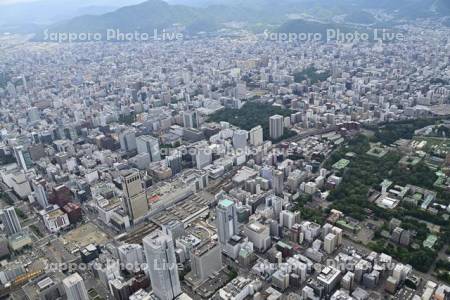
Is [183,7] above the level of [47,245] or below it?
above

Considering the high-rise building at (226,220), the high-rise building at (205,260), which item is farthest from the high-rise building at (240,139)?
the high-rise building at (205,260)

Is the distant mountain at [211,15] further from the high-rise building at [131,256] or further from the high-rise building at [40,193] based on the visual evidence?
the high-rise building at [131,256]

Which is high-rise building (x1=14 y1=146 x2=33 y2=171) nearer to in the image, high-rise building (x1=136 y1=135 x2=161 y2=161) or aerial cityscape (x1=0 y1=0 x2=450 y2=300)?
aerial cityscape (x1=0 y1=0 x2=450 y2=300)

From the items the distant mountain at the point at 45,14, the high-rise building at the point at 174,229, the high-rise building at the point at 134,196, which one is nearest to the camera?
the high-rise building at the point at 174,229

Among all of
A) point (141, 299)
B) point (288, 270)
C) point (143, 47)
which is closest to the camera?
point (141, 299)

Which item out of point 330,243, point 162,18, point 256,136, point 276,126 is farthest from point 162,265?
point 162,18

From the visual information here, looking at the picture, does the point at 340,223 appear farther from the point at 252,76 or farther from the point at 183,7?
the point at 183,7

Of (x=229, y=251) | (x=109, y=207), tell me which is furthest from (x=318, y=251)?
(x=109, y=207)
